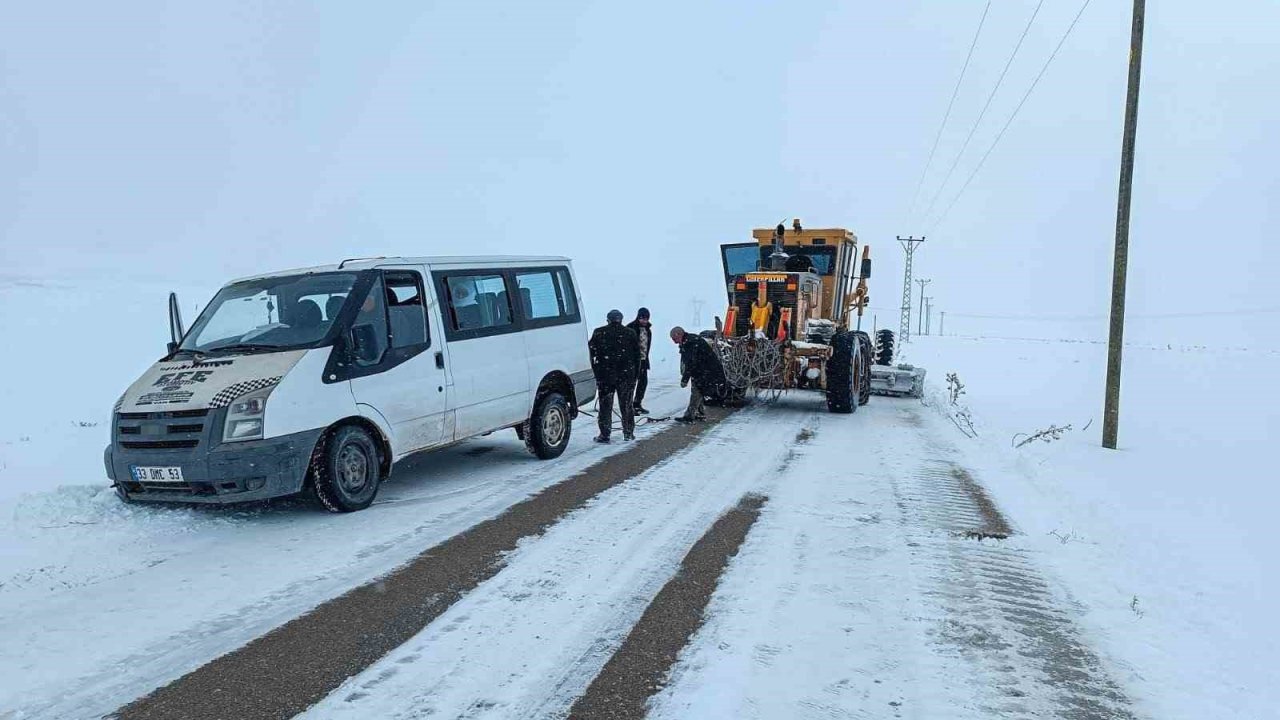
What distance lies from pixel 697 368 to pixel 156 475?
7.26 m

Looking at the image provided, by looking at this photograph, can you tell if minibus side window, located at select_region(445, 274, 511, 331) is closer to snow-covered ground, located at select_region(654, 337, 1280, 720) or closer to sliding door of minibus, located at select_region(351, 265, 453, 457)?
sliding door of minibus, located at select_region(351, 265, 453, 457)

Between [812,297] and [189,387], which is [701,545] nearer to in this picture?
[189,387]

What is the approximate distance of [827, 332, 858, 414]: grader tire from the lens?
11875 mm

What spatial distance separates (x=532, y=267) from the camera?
809 cm

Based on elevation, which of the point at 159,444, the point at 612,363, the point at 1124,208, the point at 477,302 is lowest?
the point at 159,444

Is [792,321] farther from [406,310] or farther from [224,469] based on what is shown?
[224,469]

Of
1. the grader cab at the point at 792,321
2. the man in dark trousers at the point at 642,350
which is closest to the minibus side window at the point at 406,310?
the man in dark trousers at the point at 642,350

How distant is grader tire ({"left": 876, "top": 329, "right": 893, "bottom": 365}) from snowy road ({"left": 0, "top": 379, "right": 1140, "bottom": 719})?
1150cm

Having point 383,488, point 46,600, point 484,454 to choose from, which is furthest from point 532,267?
point 46,600

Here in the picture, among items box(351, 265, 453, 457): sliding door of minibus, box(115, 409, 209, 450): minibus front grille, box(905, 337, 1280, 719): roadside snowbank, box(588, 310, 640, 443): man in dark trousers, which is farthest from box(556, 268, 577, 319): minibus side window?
box(905, 337, 1280, 719): roadside snowbank

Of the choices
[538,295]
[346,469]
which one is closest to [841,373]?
[538,295]

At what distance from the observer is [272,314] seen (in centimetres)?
615

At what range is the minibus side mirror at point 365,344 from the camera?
5.87m

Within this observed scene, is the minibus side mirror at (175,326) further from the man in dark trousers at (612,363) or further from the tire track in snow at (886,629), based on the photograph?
the tire track in snow at (886,629)
